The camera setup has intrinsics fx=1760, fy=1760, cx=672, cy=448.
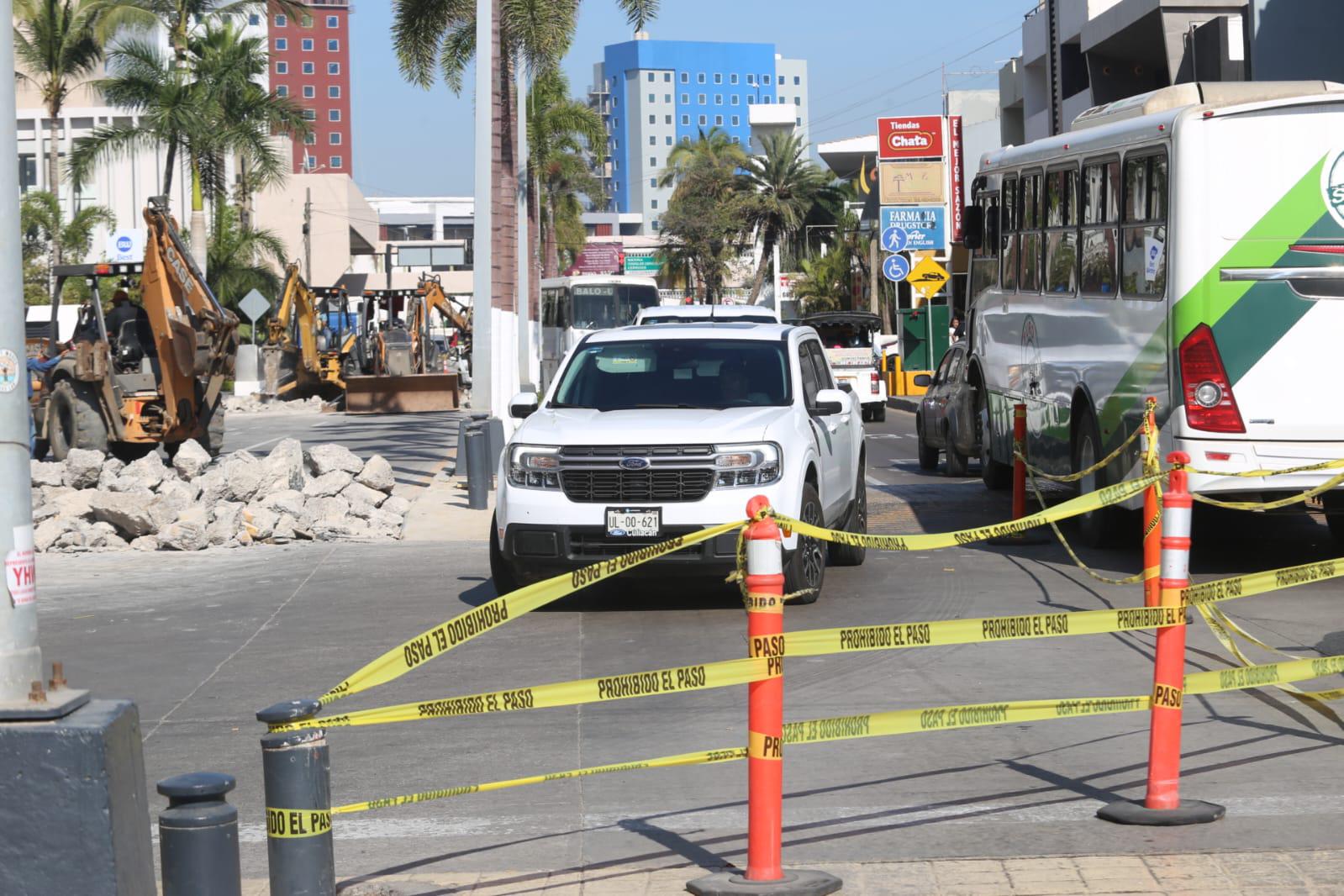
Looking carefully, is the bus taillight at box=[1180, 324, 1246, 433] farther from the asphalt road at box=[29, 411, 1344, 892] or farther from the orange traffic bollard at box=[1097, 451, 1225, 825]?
the orange traffic bollard at box=[1097, 451, 1225, 825]

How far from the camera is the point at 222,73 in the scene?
53875 millimetres

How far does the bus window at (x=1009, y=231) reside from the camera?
691 inches

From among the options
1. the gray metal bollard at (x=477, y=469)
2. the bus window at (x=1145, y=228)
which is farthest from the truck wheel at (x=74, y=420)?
the bus window at (x=1145, y=228)

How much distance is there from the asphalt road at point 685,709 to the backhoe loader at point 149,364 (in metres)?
8.77

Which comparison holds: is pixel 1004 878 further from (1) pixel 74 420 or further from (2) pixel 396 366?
(2) pixel 396 366

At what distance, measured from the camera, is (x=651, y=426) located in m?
11.5

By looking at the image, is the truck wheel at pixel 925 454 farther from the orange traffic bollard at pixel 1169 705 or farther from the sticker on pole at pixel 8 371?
the sticker on pole at pixel 8 371

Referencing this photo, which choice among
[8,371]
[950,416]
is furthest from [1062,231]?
[8,371]

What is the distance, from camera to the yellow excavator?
1670 inches

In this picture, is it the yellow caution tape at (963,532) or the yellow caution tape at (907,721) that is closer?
the yellow caution tape at (907,721)

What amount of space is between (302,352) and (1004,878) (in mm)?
40246

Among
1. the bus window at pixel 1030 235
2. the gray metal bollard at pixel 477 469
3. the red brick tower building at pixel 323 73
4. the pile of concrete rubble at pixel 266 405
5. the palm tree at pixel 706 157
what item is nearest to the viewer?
the bus window at pixel 1030 235

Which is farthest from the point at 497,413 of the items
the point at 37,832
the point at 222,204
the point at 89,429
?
the point at 222,204

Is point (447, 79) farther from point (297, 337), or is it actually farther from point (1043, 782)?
point (1043, 782)
